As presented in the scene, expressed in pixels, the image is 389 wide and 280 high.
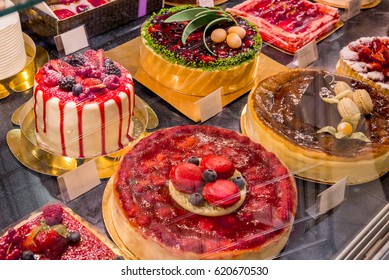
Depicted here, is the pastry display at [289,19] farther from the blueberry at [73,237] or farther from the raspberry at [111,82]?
the blueberry at [73,237]

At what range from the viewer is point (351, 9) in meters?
4.23

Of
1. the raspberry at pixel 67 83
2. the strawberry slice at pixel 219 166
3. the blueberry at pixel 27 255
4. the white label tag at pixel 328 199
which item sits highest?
the raspberry at pixel 67 83

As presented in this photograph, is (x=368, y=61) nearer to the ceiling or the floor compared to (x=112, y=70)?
nearer to the floor

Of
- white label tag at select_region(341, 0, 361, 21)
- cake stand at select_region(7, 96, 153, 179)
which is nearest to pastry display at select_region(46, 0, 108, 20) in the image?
cake stand at select_region(7, 96, 153, 179)

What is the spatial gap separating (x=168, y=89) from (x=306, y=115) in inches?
35.6

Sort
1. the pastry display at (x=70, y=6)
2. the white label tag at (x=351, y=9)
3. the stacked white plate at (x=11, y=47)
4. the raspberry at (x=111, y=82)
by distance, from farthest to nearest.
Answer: the white label tag at (x=351, y=9), the pastry display at (x=70, y=6), the stacked white plate at (x=11, y=47), the raspberry at (x=111, y=82)

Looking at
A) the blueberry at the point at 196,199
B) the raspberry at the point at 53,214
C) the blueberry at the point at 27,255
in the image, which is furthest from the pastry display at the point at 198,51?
the blueberry at the point at 27,255

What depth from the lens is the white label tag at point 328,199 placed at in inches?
102

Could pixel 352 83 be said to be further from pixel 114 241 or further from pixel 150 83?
pixel 114 241

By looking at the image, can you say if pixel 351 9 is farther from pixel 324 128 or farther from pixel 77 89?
pixel 77 89

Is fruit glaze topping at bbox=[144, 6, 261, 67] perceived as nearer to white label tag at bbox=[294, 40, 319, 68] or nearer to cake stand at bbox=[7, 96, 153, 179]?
white label tag at bbox=[294, 40, 319, 68]

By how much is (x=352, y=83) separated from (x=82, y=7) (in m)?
1.84

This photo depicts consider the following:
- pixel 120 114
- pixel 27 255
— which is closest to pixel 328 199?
pixel 120 114
